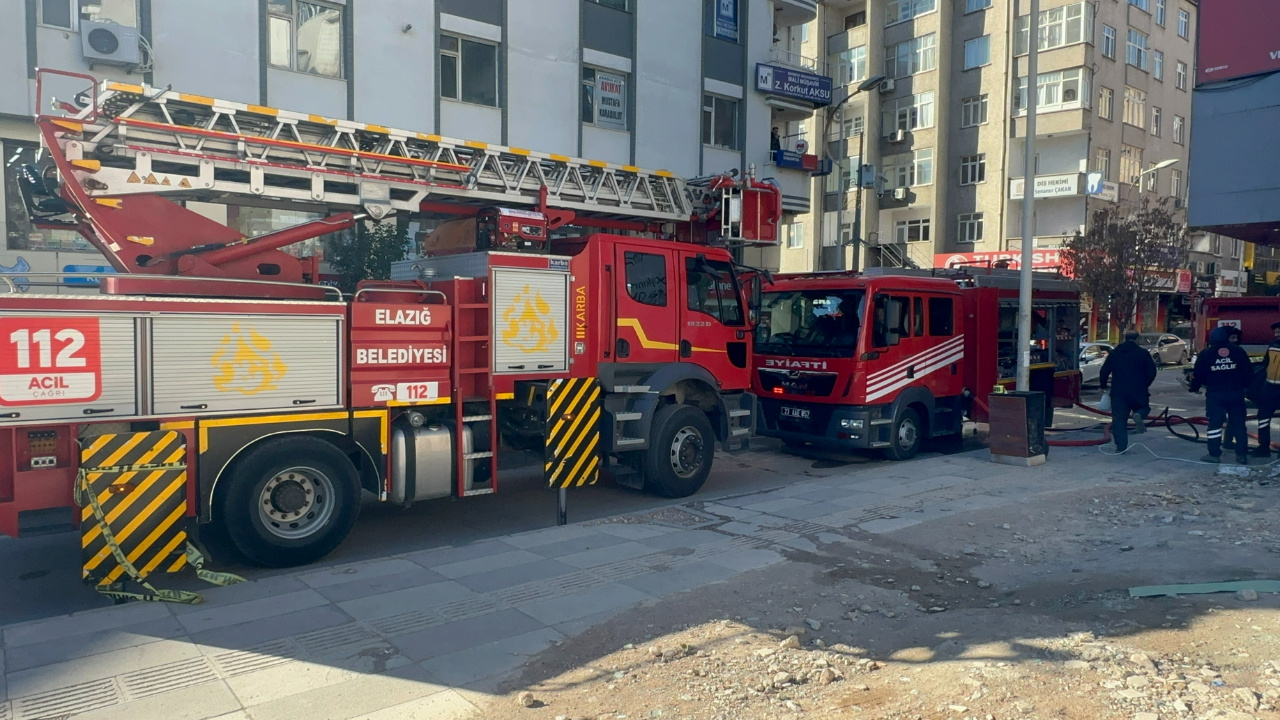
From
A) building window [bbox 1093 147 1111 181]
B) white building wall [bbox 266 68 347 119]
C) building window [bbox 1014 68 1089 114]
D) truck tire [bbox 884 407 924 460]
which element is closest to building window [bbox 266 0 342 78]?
white building wall [bbox 266 68 347 119]

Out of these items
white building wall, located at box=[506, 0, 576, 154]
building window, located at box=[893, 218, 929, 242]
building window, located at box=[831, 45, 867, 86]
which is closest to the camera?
white building wall, located at box=[506, 0, 576, 154]

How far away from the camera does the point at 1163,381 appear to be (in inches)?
1080

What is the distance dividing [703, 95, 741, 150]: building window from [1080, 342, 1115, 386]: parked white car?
37.1 ft

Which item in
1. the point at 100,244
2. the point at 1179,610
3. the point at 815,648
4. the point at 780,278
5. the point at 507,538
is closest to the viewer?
the point at 815,648

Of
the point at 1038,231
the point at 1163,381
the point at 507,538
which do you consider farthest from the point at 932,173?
the point at 507,538

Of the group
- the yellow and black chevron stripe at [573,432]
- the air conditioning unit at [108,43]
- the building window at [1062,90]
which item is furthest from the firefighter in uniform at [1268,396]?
the building window at [1062,90]

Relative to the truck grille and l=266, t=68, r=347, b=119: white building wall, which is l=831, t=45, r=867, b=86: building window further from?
the truck grille

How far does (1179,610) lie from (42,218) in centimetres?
914

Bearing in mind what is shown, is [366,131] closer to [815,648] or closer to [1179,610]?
[815,648]

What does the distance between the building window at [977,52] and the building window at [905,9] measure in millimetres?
2339

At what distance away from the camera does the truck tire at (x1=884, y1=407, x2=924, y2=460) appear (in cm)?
1221

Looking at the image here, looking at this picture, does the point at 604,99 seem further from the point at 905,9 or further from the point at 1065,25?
the point at 905,9

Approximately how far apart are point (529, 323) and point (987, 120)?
3528cm

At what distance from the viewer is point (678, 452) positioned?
32.2 feet
